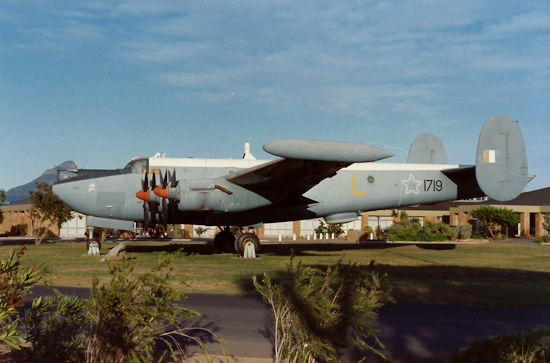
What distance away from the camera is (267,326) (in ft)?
31.6

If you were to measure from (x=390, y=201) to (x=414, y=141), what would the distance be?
6130 mm

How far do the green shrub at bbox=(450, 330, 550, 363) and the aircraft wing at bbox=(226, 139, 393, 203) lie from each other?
1058 cm

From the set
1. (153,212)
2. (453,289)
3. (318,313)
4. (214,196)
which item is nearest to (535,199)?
(214,196)

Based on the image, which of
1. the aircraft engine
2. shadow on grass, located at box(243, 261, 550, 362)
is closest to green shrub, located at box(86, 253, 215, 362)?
shadow on grass, located at box(243, 261, 550, 362)

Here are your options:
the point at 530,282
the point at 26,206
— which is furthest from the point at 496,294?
the point at 26,206

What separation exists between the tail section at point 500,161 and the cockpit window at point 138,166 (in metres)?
15.6

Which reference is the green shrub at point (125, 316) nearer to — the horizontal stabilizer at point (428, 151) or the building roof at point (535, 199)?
the horizontal stabilizer at point (428, 151)

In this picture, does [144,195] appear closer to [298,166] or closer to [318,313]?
[298,166]

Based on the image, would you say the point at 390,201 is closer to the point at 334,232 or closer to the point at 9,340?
the point at 9,340

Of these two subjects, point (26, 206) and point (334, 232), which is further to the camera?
point (26, 206)

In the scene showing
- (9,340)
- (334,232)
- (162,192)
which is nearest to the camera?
(9,340)

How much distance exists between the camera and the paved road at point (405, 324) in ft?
25.7

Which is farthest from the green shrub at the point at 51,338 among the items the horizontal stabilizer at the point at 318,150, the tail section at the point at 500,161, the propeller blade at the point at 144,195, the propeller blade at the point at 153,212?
the tail section at the point at 500,161

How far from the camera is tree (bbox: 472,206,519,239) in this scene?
173 ft
